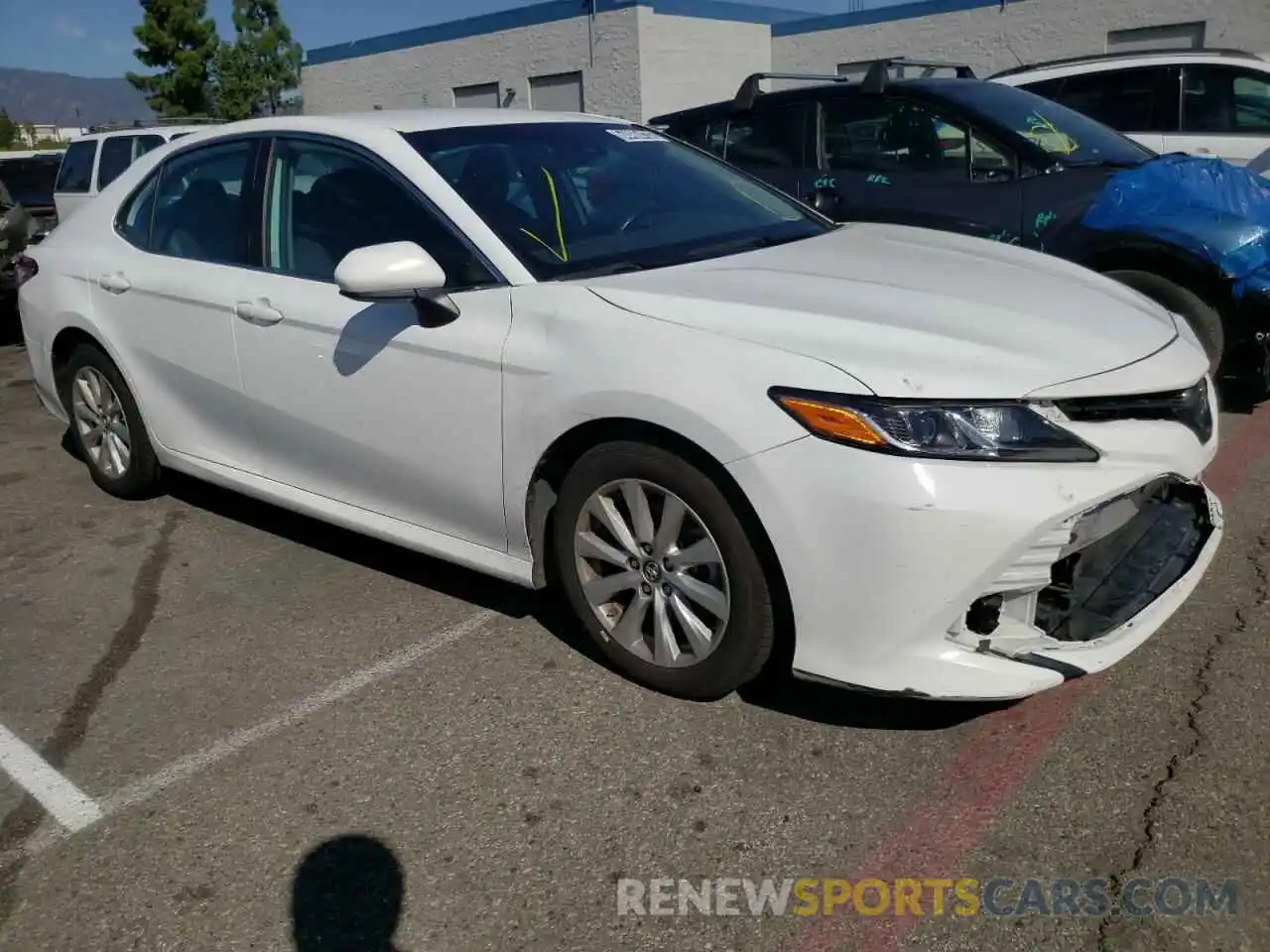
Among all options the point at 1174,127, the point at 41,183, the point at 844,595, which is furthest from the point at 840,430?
the point at 41,183

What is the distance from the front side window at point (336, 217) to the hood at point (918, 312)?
539mm

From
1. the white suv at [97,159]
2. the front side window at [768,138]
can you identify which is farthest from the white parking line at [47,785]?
the white suv at [97,159]

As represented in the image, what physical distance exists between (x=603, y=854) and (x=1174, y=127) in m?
7.78

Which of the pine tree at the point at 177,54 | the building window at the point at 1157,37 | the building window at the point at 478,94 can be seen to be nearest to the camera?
the building window at the point at 1157,37

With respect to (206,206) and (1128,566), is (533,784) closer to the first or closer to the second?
(1128,566)

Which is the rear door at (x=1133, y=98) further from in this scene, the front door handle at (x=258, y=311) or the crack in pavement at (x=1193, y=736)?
the front door handle at (x=258, y=311)

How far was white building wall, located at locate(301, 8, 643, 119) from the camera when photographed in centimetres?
2156

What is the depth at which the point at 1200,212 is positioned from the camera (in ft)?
17.4

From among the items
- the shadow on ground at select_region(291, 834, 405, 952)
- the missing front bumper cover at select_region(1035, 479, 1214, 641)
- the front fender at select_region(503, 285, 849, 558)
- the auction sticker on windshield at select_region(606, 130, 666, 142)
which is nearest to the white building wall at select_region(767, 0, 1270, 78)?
the auction sticker on windshield at select_region(606, 130, 666, 142)

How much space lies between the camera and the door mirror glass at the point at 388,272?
Answer: 123 inches

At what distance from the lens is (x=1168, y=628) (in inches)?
137

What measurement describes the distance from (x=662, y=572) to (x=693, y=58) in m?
21.1

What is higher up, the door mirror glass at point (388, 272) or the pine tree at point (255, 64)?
the pine tree at point (255, 64)

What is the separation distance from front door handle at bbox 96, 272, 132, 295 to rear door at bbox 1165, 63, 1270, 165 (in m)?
7.08
